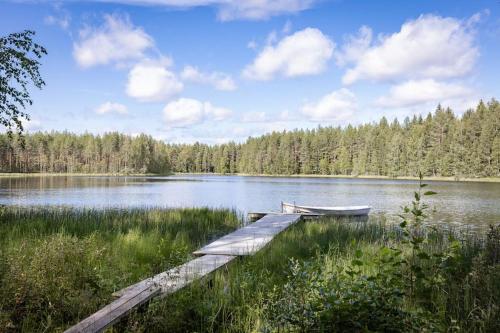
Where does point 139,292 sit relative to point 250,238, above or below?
above

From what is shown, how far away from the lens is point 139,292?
4625 mm

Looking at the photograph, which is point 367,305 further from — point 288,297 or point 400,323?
point 288,297

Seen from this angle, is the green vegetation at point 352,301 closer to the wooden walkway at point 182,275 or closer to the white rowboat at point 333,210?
the wooden walkway at point 182,275

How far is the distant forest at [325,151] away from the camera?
74000 millimetres

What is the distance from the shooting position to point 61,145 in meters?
112

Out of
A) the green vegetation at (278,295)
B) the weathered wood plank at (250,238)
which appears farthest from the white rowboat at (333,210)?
the green vegetation at (278,295)

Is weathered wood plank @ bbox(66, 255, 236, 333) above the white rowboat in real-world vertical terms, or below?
above

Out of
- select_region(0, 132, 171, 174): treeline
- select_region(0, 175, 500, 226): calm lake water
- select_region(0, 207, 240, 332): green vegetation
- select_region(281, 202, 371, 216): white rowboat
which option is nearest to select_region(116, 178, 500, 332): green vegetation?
select_region(0, 207, 240, 332): green vegetation

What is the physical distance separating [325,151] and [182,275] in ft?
371

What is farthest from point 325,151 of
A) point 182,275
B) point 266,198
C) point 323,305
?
point 323,305

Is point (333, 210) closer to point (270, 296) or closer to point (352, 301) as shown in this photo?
point (270, 296)

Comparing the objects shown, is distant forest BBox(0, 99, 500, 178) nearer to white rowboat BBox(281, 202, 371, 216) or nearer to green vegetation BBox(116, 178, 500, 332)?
white rowboat BBox(281, 202, 371, 216)

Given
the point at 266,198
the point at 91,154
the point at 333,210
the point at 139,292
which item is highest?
the point at 91,154

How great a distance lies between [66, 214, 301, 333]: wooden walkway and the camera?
3779 millimetres
